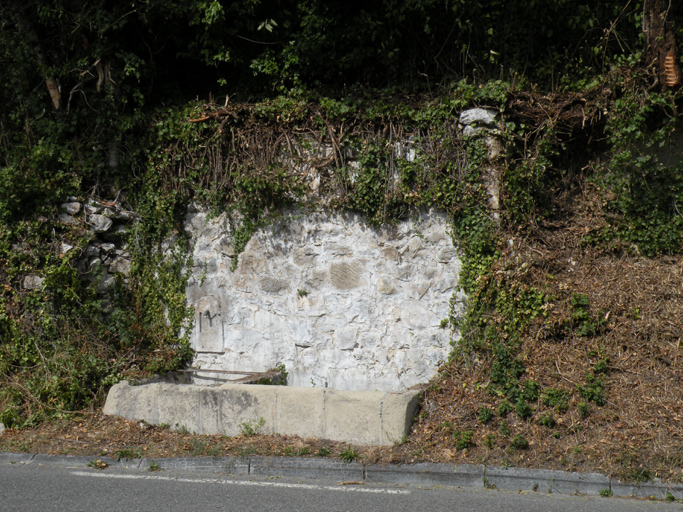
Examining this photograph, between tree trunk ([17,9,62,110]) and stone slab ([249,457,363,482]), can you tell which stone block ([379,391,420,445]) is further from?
tree trunk ([17,9,62,110])

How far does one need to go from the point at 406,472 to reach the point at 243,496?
1469 millimetres

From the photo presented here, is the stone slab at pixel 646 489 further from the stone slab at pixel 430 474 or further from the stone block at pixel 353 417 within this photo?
the stone block at pixel 353 417

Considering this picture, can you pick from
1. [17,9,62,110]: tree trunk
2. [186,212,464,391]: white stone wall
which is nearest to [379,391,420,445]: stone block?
[186,212,464,391]: white stone wall

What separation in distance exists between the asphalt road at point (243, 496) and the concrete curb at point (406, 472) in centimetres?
12

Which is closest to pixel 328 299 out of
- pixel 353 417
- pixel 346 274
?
pixel 346 274

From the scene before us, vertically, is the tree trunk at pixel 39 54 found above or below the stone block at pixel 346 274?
above

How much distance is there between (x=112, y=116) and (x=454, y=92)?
4690mm

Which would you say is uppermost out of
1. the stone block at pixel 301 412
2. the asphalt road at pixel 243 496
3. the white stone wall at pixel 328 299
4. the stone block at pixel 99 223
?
the stone block at pixel 99 223

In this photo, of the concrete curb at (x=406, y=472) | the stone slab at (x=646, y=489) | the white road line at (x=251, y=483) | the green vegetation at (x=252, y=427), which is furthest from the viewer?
the green vegetation at (x=252, y=427)

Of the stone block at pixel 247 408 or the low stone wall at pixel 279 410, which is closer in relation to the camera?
the low stone wall at pixel 279 410

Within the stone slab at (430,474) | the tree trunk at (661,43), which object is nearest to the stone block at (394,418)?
the stone slab at (430,474)

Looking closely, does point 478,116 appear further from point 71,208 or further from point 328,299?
point 71,208

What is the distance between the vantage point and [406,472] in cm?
515

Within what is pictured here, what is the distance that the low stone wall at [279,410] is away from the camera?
563 centimetres
